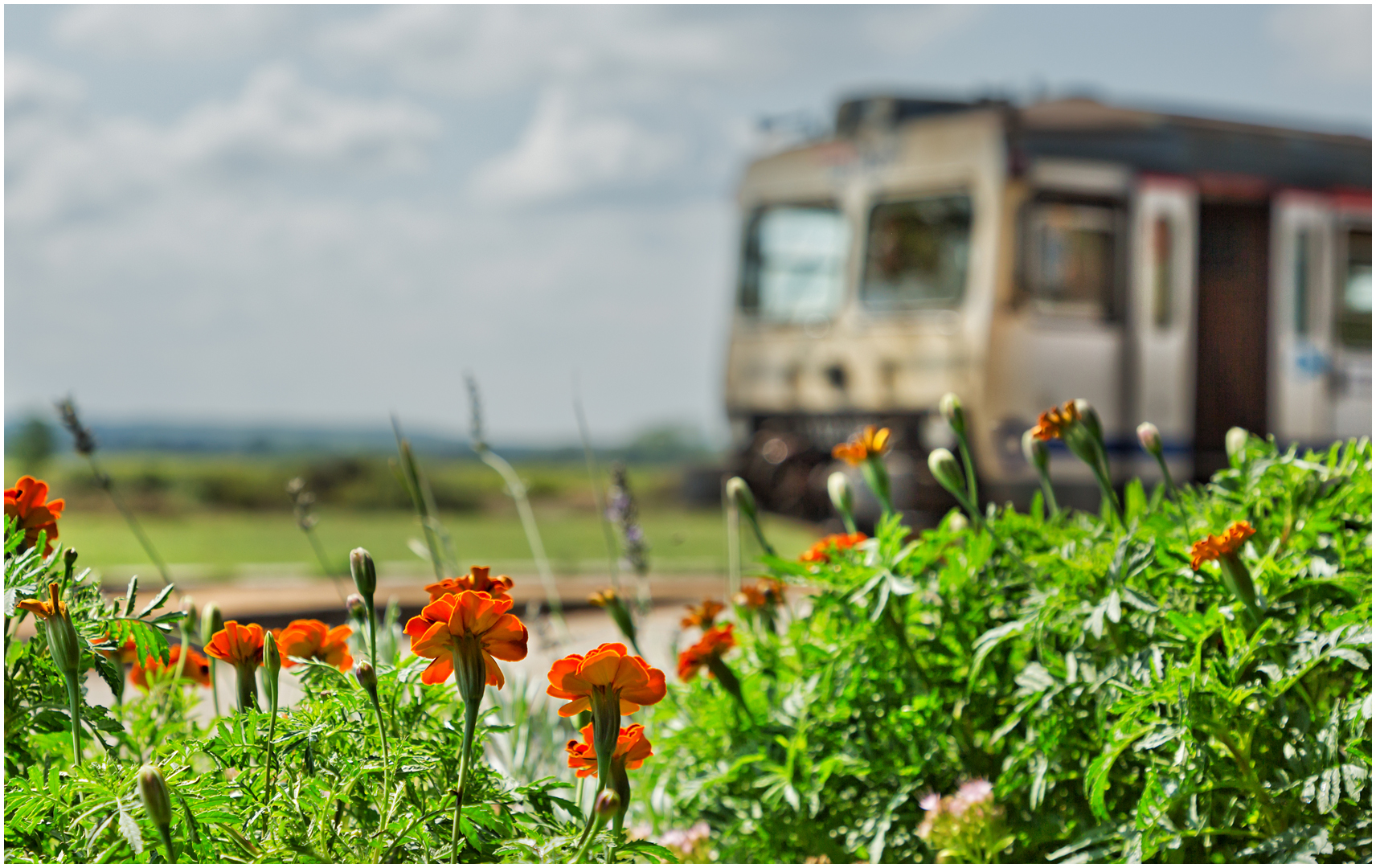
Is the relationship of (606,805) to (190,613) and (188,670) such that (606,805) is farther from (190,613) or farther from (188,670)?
(188,670)

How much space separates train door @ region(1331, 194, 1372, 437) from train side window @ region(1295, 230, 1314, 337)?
0.25 metres

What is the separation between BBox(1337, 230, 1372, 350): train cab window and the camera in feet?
27.9

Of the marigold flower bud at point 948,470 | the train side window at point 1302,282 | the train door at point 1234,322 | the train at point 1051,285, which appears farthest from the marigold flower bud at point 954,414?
the train side window at point 1302,282

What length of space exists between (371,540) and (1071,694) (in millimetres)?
11151

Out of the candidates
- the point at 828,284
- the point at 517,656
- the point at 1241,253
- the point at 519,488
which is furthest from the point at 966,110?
the point at 517,656

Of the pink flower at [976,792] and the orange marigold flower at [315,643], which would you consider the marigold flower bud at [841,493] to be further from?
the orange marigold flower at [315,643]

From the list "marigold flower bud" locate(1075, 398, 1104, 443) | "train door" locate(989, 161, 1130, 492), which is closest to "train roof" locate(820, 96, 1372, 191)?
"train door" locate(989, 161, 1130, 492)

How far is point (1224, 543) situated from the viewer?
132 cm

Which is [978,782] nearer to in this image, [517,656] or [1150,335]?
[517,656]

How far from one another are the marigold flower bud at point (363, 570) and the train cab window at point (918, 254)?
7.07 meters

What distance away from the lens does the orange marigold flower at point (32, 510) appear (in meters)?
1.36

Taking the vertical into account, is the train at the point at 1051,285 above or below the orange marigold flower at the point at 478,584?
above

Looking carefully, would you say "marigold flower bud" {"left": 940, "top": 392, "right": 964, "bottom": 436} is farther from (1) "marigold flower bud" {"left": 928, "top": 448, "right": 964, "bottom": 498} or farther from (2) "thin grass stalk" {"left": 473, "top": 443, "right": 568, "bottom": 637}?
(2) "thin grass stalk" {"left": 473, "top": 443, "right": 568, "bottom": 637}

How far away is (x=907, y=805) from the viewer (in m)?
1.73
